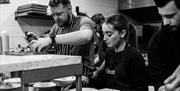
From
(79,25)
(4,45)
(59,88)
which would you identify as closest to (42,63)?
(59,88)

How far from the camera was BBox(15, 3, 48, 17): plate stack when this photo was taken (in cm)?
288

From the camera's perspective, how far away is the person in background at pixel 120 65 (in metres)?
1.72

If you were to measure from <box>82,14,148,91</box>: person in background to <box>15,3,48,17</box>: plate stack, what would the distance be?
4.25ft

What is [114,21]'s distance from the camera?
2045 mm

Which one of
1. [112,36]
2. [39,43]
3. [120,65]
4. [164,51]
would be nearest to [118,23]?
[112,36]

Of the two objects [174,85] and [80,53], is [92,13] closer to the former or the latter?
[80,53]

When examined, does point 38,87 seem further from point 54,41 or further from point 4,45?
point 4,45

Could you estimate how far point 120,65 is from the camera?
5.98 ft

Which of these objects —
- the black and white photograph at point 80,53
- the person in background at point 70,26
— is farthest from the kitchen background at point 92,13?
the person in background at point 70,26

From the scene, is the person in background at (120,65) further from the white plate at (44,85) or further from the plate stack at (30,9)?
the plate stack at (30,9)

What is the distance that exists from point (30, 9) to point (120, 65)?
65.6 inches

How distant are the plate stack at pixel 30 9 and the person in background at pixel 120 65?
1.30 metres

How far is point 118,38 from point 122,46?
0.29 ft

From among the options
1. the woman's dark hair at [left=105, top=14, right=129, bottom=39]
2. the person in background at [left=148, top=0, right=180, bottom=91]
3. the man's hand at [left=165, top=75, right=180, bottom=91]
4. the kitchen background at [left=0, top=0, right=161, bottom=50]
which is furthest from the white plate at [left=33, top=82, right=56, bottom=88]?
the kitchen background at [left=0, top=0, right=161, bottom=50]
